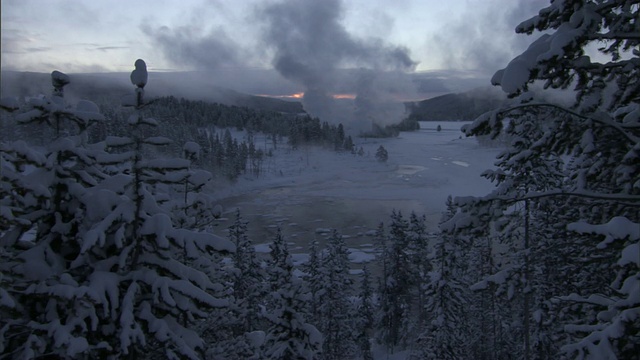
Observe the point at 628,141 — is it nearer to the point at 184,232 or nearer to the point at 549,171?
the point at 184,232

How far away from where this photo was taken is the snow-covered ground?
204ft

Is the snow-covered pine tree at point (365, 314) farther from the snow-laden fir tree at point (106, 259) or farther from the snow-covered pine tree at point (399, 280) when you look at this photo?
the snow-laden fir tree at point (106, 259)

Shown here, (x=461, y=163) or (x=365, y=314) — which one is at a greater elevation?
(x=461, y=163)

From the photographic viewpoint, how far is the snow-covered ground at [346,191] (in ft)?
204

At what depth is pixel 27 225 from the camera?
4.71 meters

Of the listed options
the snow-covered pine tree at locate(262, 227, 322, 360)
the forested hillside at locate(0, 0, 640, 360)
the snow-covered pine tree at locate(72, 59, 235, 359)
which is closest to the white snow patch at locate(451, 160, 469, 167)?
the snow-covered pine tree at locate(262, 227, 322, 360)

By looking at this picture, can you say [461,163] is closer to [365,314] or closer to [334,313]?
[365,314]

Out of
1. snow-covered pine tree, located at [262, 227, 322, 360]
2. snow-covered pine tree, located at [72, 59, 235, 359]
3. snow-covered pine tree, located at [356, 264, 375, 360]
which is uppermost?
snow-covered pine tree, located at [72, 59, 235, 359]

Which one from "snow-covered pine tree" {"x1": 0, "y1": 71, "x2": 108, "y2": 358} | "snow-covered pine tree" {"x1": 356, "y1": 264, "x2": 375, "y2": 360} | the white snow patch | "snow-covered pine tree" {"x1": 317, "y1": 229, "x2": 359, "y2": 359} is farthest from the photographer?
the white snow patch

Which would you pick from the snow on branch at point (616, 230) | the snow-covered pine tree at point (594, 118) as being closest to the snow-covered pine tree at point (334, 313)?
the snow-covered pine tree at point (594, 118)

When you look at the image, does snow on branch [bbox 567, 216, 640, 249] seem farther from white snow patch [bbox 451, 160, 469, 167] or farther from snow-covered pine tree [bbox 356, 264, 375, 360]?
white snow patch [bbox 451, 160, 469, 167]

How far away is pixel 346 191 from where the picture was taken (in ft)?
314

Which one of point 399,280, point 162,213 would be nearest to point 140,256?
point 162,213

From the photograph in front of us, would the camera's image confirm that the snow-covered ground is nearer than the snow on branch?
No
